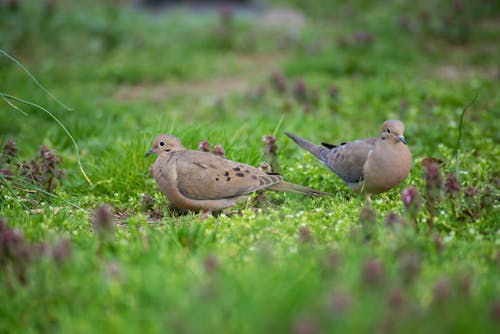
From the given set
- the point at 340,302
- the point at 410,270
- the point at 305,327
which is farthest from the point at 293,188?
the point at 305,327

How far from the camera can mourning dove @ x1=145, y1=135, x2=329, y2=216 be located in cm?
440

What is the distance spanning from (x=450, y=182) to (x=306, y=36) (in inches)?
313

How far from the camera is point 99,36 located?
11.3m

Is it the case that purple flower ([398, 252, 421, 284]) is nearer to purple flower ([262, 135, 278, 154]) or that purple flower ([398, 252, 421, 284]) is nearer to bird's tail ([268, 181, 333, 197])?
bird's tail ([268, 181, 333, 197])

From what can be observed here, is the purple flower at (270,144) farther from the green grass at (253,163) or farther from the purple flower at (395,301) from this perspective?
the purple flower at (395,301)

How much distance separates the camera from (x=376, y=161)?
4.48 meters

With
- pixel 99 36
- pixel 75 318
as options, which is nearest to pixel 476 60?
pixel 99 36

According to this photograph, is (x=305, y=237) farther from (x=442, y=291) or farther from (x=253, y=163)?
(x=253, y=163)

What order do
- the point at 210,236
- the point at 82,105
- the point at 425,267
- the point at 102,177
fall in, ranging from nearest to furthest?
the point at 425,267, the point at 210,236, the point at 102,177, the point at 82,105

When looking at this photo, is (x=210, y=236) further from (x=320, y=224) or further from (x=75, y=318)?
(x=75, y=318)

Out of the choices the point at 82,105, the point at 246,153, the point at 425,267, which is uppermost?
the point at 425,267

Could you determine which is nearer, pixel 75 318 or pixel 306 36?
pixel 75 318

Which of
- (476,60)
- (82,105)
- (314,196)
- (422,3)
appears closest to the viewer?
(314,196)

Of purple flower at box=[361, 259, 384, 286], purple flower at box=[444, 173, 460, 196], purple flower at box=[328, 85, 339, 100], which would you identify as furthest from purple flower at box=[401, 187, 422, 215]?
purple flower at box=[328, 85, 339, 100]
